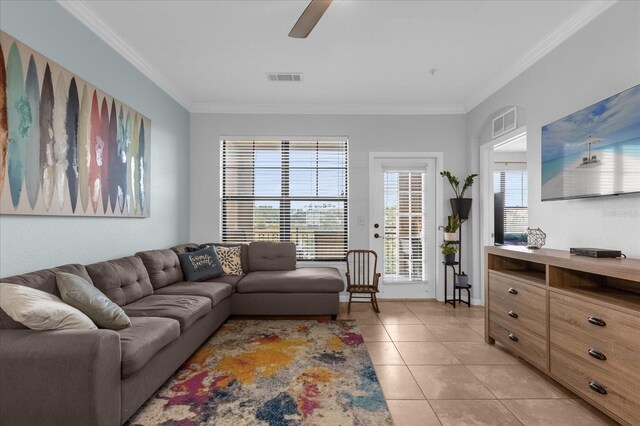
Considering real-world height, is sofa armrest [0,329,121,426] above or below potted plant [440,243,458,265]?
below

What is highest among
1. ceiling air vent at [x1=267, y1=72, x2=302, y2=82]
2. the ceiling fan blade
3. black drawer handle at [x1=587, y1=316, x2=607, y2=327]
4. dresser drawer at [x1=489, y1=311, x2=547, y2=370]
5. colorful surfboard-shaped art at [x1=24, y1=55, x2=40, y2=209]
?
ceiling air vent at [x1=267, y1=72, x2=302, y2=82]

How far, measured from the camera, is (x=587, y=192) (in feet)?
8.25

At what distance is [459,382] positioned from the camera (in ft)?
8.04

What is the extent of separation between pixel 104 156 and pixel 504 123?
4261 millimetres

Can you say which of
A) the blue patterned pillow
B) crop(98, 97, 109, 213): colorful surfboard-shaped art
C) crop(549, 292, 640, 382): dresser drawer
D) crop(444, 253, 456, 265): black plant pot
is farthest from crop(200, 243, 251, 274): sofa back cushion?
A: crop(549, 292, 640, 382): dresser drawer

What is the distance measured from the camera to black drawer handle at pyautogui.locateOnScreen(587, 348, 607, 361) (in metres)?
1.92

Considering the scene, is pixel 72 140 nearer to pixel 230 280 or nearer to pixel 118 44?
pixel 118 44

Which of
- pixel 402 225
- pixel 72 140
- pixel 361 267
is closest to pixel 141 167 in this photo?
pixel 72 140

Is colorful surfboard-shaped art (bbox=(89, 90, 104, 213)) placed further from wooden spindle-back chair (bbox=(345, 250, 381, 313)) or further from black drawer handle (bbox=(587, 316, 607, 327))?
black drawer handle (bbox=(587, 316, 607, 327))

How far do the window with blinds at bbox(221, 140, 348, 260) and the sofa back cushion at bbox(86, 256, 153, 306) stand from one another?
6.31 ft

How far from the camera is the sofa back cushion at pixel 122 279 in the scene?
2.57 metres

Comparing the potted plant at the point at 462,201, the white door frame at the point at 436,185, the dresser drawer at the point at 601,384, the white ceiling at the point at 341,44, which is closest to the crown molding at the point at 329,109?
the white ceiling at the point at 341,44

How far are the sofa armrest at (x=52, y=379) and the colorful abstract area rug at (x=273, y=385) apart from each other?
45 cm

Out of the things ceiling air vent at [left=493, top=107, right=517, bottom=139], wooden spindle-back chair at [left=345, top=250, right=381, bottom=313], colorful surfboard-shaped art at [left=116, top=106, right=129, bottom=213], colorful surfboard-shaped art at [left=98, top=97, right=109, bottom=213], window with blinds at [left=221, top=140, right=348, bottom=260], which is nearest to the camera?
colorful surfboard-shaped art at [left=98, top=97, right=109, bottom=213]
